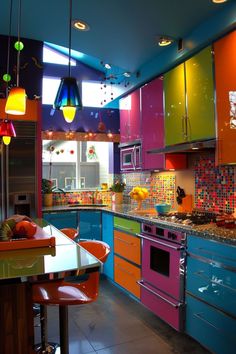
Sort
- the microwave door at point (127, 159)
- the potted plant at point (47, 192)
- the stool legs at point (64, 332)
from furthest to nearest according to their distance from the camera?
the potted plant at point (47, 192)
the microwave door at point (127, 159)
the stool legs at point (64, 332)

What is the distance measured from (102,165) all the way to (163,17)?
2814 millimetres

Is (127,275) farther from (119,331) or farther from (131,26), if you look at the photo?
(131,26)

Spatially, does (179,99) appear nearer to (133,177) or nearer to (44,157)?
(133,177)

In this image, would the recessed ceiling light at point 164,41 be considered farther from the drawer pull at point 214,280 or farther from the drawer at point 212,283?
the drawer pull at point 214,280

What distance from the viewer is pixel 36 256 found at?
1573 mm

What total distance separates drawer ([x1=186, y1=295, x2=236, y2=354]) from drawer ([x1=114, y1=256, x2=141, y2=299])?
33.1 inches

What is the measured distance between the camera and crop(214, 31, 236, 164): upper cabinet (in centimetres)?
247

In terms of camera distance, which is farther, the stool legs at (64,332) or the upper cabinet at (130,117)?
the upper cabinet at (130,117)

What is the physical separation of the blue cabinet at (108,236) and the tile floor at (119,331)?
1.80 feet

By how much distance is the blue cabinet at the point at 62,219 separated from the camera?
404cm

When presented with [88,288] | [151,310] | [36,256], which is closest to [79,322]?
[151,310]

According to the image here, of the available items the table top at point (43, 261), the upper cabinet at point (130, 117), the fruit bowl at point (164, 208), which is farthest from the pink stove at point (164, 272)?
the upper cabinet at point (130, 117)

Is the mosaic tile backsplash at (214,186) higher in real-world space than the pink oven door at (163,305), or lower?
higher

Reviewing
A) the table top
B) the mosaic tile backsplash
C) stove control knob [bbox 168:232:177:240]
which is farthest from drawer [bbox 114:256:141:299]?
the table top
